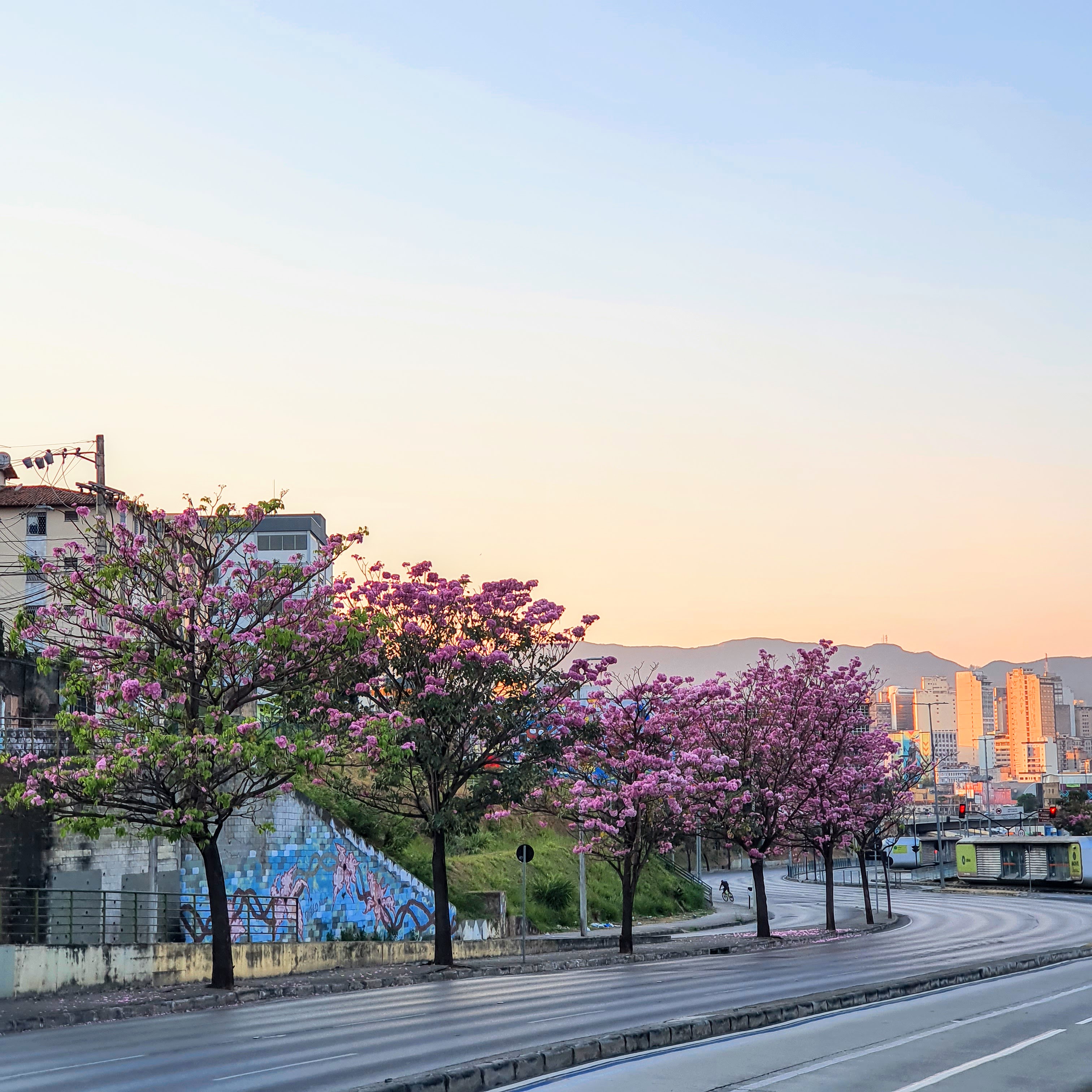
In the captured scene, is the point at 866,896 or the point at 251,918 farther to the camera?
the point at 866,896

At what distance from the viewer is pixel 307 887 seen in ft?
116

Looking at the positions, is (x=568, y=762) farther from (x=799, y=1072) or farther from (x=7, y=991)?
(x=799, y=1072)

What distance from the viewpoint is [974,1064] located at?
14492mm

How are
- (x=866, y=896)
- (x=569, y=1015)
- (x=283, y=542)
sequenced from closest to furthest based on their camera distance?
(x=569, y=1015) → (x=866, y=896) → (x=283, y=542)

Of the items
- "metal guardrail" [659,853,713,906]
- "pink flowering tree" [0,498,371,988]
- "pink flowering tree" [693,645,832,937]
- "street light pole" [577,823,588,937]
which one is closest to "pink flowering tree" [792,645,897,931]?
"pink flowering tree" [693,645,832,937]

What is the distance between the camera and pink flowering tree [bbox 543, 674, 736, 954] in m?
38.4

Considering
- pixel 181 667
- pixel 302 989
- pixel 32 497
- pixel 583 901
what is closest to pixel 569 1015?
pixel 302 989

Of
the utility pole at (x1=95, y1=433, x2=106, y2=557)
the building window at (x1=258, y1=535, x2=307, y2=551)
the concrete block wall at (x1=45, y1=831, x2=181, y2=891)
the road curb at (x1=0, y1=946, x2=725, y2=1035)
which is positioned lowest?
the road curb at (x1=0, y1=946, x2=725, y2=1035)

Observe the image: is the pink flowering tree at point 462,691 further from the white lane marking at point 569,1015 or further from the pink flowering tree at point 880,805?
the pink flowering tree at point 880,805

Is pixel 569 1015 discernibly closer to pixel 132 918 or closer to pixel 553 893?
pixel 132 918

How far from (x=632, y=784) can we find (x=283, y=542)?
3959 inches

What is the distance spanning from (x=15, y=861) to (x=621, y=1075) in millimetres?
18106

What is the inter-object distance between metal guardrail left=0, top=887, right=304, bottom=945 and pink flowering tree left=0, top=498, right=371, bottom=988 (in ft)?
6.31

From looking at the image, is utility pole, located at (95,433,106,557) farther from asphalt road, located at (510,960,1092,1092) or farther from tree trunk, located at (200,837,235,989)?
asphalt road, located at (510,960,1092,1092)
